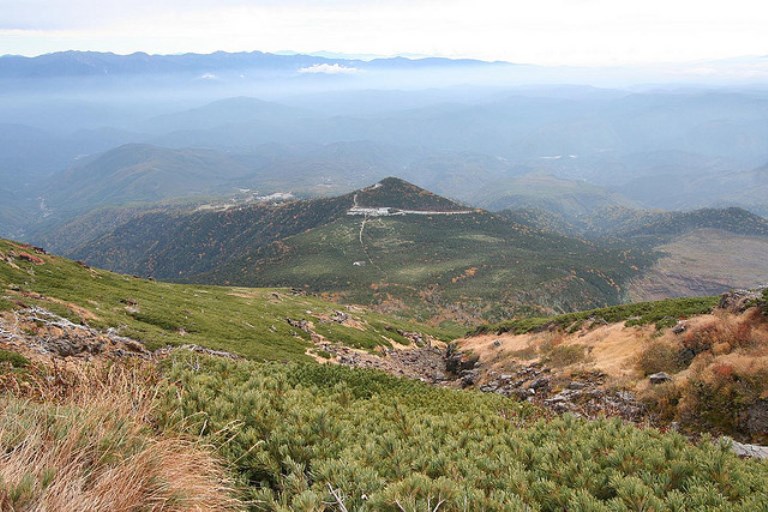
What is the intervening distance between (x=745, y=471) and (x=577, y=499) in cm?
296

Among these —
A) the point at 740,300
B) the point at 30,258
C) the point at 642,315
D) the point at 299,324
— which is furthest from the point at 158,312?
the point at 740,300

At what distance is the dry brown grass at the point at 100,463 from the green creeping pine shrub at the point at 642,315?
76.1 feet

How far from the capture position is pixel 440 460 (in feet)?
19.9

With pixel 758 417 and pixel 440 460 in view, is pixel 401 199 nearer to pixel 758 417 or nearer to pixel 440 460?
pixel 758 417

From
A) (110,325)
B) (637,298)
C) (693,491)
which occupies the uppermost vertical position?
(693,491)

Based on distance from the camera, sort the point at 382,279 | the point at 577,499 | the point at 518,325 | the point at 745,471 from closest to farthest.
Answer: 1. the point at 577,499
2. the point at 745,471
3. the point at 518,325
4. the point at 382,279

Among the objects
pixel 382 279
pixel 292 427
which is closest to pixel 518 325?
pixel 292 427

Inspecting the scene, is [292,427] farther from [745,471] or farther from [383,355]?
[383,355]

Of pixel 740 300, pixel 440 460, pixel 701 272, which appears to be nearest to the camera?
pixel 440 460

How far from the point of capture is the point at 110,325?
23.4 m

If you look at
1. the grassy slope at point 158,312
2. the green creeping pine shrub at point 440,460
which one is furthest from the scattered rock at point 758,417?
the grassy slope at point 158,312

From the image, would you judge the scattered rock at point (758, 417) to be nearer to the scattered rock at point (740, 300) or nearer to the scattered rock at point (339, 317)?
the scattered rock at point (740, 300)

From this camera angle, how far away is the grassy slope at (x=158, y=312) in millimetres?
24125

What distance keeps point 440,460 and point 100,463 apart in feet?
14.7
